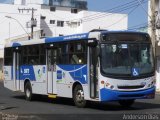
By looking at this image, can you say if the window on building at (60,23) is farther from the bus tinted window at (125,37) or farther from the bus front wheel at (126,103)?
the bus tinted window at (125,37)

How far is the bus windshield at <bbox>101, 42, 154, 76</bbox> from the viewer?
62.8ft

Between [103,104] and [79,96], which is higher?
[79,96]

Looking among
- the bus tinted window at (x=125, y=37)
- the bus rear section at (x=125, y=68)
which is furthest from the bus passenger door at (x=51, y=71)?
the bus rear section at (x=125, y=68)

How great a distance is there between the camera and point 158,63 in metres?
41.7

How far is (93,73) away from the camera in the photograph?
1969 cm

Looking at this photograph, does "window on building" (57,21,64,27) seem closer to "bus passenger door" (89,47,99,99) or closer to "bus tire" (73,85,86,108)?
"bus tire" (73,85,86,108)

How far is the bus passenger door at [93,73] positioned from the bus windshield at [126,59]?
524 millimetres

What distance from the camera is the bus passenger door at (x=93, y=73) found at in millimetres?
19583

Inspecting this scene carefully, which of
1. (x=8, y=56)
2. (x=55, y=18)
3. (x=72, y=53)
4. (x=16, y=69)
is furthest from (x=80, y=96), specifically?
(x=55, y=18)

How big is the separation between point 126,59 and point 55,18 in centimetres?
9134

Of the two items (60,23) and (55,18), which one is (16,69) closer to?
(60,23)

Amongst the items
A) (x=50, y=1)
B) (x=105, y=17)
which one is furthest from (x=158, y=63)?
(x=50, y=1)

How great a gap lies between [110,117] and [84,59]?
4.28 meters

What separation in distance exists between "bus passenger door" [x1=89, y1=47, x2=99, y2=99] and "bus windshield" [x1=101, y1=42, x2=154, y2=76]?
1.72 feet
